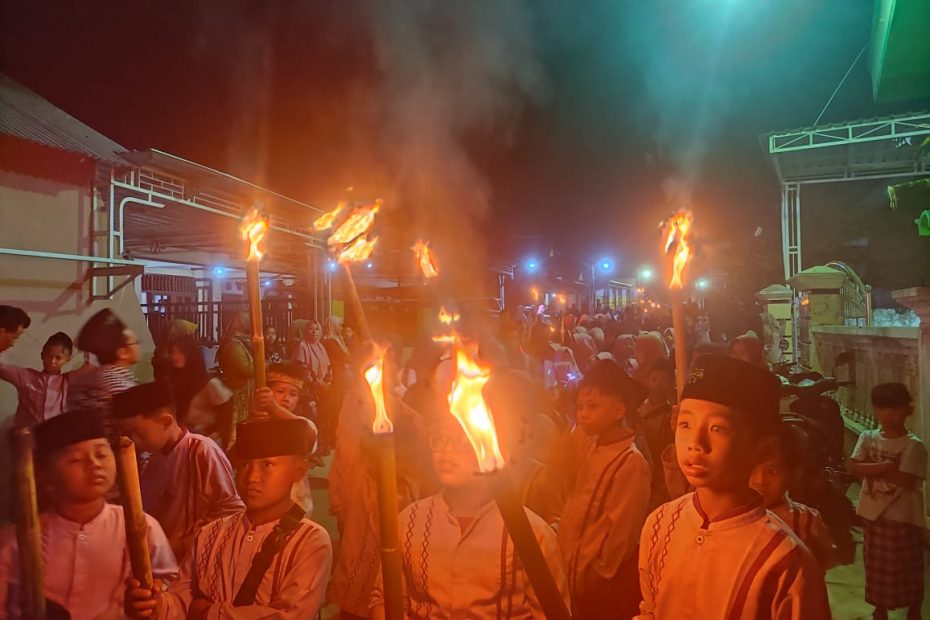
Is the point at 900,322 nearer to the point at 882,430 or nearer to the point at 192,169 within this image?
the point at 882,430

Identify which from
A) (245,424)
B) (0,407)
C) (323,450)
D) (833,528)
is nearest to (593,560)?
(833,528)

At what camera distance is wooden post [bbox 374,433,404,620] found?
141 centimetres

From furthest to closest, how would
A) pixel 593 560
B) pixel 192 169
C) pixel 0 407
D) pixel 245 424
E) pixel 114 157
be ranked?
1. pixel 192 169
2. pixel 114 157
3. pixel 0 407
4. pixel 593 560
5. pixel 245 424

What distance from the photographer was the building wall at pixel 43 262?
741 cm

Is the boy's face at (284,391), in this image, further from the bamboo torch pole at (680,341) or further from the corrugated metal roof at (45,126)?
the corrugated metal roof at (45,126)

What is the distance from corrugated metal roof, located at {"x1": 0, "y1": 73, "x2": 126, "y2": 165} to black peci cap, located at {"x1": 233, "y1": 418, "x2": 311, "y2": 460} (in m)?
6.75

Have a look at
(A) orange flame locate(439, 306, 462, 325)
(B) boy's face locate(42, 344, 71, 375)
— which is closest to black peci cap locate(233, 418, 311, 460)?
(B) boy's face locate(42, 344, 71, 375)

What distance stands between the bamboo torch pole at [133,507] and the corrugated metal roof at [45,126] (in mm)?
7310

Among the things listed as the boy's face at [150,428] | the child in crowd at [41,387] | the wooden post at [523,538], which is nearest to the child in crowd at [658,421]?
the wooden post at [523,538]

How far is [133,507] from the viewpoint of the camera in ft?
5.42

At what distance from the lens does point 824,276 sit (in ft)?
33.4

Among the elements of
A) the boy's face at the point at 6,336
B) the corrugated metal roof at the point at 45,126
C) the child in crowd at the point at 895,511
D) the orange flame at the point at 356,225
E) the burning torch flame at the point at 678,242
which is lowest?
the child in crowd at the point at 895,511

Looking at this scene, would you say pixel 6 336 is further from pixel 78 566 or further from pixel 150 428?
pixel 78 566

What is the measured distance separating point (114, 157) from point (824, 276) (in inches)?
464
